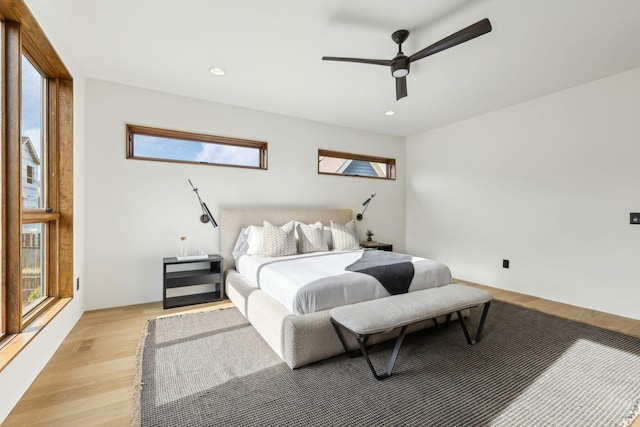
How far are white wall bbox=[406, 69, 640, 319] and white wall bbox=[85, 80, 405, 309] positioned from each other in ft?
8.04

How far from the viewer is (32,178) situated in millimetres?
2086

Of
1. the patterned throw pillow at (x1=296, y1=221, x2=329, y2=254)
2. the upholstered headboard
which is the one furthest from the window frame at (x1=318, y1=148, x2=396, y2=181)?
the patterned throw pillow at (x1=296, y1=221, x2=329, y2=254)

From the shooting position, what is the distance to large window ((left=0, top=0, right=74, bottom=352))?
1663 mm

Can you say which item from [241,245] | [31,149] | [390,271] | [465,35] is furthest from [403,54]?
[31,149]

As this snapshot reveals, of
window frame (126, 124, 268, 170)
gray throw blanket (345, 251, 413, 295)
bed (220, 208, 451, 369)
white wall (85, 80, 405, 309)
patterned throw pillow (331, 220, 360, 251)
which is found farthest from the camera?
patterned throw pillow (331, 220, 360, 251)

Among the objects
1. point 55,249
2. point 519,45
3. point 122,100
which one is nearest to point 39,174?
point 55,249

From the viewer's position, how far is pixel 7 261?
5.41ft

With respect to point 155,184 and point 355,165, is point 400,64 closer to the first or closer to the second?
point 355,165

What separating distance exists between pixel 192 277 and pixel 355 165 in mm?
3166

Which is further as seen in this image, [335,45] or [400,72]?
→ [335,45]

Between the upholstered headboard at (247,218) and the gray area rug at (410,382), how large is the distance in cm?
124

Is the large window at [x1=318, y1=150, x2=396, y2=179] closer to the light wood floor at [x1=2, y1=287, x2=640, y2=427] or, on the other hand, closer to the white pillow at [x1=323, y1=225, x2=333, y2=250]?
the white pillow at [x1=323, y1=225, x2=333, y2=250]

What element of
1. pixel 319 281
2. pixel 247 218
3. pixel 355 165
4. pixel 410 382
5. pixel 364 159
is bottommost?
pixel 410 382

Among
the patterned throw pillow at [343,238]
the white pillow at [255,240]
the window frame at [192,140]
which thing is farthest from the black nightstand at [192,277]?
the patterned throw pillow at [343,238]
